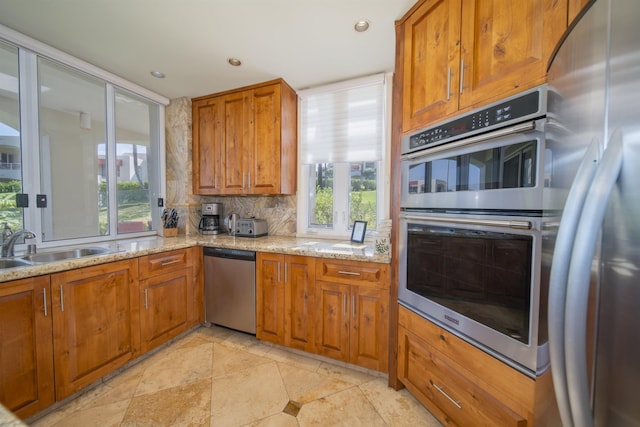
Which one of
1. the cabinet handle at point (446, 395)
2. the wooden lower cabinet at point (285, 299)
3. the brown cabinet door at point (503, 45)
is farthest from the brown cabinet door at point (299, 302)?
the brown cabinet door at point (503, 45)

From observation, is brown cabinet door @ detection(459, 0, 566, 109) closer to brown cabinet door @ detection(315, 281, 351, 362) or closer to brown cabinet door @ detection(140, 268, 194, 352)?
brown cabinet door @ detection(315, 281, 351, 362)

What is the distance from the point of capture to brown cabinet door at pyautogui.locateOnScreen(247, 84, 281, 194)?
2416 mm

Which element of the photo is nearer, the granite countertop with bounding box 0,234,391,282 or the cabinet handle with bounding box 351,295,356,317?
the granite countertop with bounding box 0,234,391,282

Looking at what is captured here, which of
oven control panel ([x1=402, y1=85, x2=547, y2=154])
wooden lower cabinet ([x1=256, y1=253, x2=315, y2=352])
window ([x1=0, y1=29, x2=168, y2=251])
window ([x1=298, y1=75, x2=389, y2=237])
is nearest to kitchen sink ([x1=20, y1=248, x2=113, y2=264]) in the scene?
window ([x1=0, y1=29, x2=168, y2=251])

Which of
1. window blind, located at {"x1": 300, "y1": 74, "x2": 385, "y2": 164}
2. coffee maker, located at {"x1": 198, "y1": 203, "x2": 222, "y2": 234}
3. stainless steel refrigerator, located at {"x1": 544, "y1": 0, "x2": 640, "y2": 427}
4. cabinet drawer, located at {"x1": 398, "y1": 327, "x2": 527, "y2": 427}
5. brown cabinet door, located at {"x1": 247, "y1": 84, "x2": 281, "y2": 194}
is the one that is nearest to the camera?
stainless steel refrigerator, located at {"x1": 544, "y1": 0, "x2": 640, "y2": 427}

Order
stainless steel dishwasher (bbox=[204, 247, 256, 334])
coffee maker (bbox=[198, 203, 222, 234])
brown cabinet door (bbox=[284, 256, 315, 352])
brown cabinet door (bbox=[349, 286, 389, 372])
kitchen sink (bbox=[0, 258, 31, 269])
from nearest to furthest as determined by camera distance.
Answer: kitchen sink (bbox=[0, 258, 31, 269]) → brown cabinet door (bbox=[349, 286, 389, 372]) → brown cabinet door (bbox=[284, 256, 315, 352]) → stainless steel dishwasher (bbox=[204, 247, 256, 334]) → coffee maker (bbox=[198, 203, 222, 234])

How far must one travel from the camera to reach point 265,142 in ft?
8.09

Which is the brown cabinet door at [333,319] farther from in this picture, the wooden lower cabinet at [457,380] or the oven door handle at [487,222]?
the oven door handle at [487,222]

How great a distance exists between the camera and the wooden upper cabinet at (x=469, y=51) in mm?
906

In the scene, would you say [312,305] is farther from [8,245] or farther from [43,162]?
[43,162]

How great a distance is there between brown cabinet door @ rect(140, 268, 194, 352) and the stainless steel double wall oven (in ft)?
6.41

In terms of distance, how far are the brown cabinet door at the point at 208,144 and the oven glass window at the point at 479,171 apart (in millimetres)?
2104

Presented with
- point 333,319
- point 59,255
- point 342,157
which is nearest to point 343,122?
point 342,157

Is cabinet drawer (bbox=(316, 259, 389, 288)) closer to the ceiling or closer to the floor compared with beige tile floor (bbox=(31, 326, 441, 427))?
closer to the ceiling
